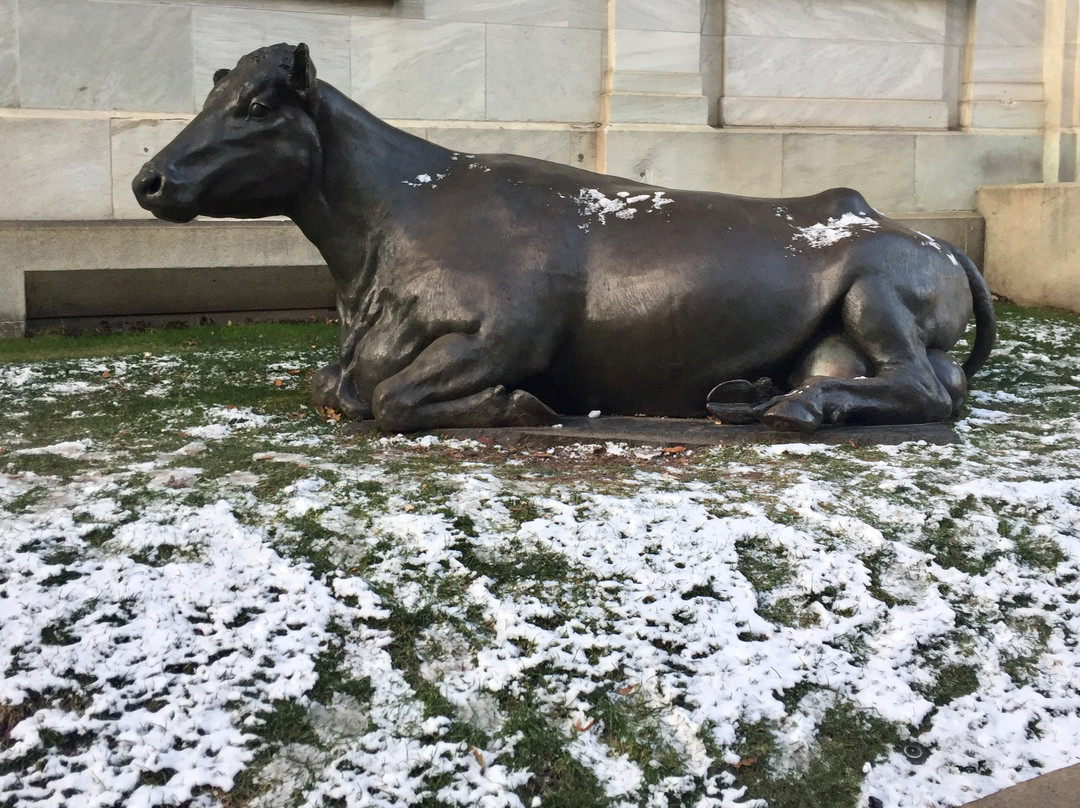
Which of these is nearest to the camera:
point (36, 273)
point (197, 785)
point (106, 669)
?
point (197, 785)

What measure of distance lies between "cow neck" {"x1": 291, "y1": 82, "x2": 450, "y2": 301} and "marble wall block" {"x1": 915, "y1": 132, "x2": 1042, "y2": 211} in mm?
6808

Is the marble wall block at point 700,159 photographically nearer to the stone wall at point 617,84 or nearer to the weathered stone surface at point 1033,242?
the stone wall at point 617,84

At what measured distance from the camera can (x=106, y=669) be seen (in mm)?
2660

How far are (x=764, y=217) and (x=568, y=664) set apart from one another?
2544mm

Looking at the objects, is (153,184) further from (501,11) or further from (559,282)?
(501,11)

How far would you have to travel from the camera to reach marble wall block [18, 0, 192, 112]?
796cm

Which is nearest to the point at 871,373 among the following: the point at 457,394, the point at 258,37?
the point at 457,394

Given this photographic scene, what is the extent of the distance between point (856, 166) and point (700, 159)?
59.5 inches

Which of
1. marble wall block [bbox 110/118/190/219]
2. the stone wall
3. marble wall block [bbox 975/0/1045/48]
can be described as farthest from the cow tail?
marble wall block [bbox 975/0/1045/48]

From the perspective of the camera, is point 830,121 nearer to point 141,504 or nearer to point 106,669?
point 141,504

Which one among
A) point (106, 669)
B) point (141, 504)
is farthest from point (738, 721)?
point (141, 504)

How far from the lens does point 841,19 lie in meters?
10.1

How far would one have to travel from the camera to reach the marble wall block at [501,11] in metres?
8.89

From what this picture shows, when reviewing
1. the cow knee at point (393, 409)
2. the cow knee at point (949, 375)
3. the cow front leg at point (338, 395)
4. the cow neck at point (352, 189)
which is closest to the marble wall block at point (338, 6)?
the cow neck at point (352, 189)
